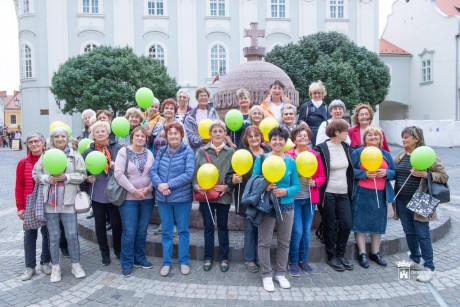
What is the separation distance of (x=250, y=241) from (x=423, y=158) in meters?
2.18

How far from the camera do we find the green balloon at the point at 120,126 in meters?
5.28

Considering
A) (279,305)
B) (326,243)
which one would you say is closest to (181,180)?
(279,305)

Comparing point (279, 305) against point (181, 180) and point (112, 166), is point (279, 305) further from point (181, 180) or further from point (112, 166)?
point (112, 166)

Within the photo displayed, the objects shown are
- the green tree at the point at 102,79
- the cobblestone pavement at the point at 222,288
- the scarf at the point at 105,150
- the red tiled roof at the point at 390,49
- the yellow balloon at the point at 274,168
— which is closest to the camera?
the yellow balloon at the point at 274,168

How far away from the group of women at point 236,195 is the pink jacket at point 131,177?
0.01m

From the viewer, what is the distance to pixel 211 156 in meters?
4.82

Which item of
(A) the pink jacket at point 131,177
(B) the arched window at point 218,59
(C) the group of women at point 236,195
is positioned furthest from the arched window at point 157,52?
(A) the pink jacket at point 131,177

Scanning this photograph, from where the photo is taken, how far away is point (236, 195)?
484cm

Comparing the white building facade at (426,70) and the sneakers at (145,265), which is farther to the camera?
the white building facade at (426,70)

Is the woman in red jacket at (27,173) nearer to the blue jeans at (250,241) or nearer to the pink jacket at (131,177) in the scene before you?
the pink jacket at (131,177)

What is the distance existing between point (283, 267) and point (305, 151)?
135cm

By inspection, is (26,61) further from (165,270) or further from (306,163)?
(306,163)

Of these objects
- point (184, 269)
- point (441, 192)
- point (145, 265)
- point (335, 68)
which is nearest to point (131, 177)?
point (145, 265)

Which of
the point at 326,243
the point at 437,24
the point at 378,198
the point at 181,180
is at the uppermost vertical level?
the point at 437,24
